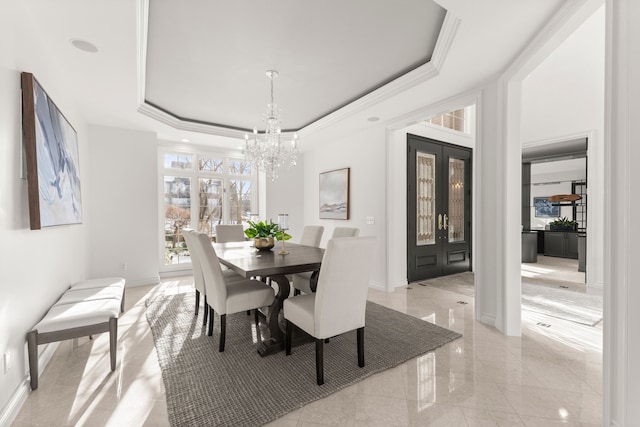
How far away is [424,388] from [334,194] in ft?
12.4

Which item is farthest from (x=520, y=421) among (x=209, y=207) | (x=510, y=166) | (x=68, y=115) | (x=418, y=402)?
(x=209, y=207)

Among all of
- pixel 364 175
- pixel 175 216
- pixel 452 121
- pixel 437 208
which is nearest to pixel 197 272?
pixel 175 216

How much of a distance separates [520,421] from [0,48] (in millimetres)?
3746

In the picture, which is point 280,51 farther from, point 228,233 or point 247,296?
point 228,233

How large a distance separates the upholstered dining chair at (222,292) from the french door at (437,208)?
299 centimetres

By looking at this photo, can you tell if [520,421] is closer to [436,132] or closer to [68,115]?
[436,132]

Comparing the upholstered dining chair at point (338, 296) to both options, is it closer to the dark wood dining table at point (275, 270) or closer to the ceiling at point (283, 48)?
the dark wood dining table at point (275, 270)

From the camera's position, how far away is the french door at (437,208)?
4793mm

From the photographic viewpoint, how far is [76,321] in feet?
6.64

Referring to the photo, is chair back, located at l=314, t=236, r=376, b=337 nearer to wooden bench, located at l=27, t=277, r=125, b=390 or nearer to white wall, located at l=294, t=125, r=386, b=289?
wooden bench, located at l=27, t=277, r=125, b=390

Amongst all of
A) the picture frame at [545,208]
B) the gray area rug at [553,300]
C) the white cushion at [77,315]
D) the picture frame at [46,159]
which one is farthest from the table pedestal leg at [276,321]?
the picture frame at [545,208]

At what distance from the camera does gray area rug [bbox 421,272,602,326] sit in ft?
10.8

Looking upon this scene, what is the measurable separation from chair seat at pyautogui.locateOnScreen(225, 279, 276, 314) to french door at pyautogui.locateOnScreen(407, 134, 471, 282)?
2915 mm

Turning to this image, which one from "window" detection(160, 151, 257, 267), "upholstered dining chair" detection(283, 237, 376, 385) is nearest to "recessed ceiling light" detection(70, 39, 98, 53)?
"upholstered dining chair" detection(283, 237, 376, 385)
